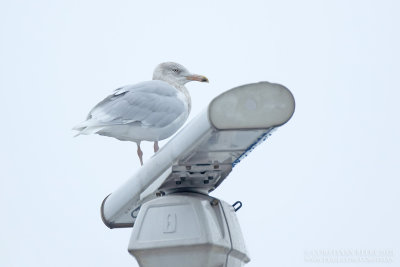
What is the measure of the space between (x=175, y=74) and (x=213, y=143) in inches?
155

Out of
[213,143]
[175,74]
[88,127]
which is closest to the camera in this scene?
[213,143]

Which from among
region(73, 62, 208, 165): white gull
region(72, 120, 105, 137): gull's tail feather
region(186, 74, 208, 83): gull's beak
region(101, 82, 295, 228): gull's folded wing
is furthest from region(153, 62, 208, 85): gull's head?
region(101, 82, 295, 228): gull's folded wing

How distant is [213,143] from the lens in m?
2.09

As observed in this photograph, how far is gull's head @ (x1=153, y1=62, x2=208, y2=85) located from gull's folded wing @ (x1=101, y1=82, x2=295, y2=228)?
327 centimetres

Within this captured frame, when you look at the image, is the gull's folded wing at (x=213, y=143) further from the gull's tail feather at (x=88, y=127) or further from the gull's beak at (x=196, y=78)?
the gull's beak at (x=196, y=78)

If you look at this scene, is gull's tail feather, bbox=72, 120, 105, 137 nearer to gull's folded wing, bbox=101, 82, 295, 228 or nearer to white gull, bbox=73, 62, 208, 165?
white gull, bbox=73, 62, 208, 165

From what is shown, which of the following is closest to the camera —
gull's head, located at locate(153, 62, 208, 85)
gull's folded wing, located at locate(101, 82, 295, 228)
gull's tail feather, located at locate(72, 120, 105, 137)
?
gull's folded wing, located at locate(101, 82, 295, 228)

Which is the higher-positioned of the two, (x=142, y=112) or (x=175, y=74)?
(x=175, y=74)

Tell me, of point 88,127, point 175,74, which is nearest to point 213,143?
point 88,127

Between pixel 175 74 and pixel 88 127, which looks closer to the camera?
pixel 88 127

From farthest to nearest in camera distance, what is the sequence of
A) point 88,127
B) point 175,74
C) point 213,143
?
point 175,74, point 88,127, point 213,143

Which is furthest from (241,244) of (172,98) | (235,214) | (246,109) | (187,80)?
(187,80)

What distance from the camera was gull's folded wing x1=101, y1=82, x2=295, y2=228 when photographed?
1.91 meters

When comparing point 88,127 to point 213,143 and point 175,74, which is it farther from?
point 213,143
